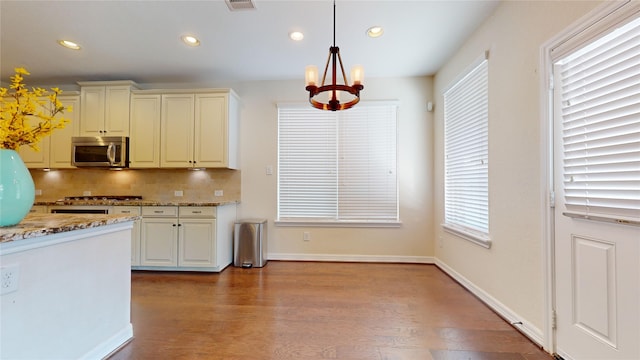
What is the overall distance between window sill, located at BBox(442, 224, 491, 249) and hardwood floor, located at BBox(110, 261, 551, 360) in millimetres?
553

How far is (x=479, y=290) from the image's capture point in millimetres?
2609

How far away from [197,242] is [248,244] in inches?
25.5

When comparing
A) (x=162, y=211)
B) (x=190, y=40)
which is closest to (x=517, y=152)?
(x=190, y=40)

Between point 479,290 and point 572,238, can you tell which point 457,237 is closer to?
point 479,290

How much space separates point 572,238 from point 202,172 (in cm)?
414

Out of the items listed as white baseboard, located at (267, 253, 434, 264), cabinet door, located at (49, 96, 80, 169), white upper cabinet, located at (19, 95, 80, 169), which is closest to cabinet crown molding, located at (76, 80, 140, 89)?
cabinet door, located at (49, 96, 80, 169)

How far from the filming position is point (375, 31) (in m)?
2.70

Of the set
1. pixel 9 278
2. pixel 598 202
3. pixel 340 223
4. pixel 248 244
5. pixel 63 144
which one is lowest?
pixel 248 244

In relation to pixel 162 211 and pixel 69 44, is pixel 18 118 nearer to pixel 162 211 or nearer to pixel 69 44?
pixel 162 211

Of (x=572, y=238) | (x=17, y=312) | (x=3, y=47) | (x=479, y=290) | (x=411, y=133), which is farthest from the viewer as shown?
(x=411, y=133)

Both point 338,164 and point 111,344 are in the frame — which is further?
point 338,164

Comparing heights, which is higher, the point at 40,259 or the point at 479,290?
the point at 40,259

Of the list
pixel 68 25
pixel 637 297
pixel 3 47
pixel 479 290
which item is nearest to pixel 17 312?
pixel 68 25

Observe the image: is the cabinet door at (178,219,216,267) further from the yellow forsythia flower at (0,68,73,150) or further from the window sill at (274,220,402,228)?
the yellow forsythia flower at (0,68,73,150)
